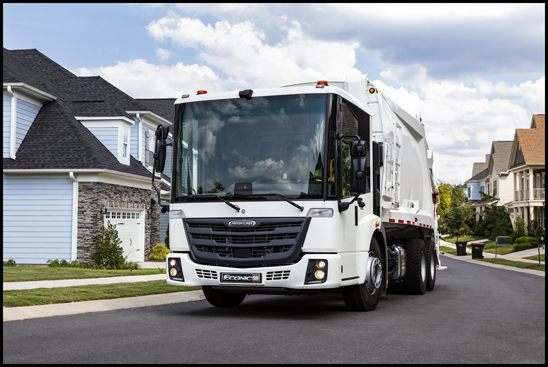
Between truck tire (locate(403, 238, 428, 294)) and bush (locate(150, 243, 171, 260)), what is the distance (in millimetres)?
14572

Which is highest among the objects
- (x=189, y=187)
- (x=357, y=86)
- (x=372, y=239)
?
(x=357, y=86)

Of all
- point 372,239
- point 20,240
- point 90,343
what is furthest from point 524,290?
point 20,240

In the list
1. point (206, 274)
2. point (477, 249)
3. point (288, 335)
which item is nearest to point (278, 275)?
point (206, 274)

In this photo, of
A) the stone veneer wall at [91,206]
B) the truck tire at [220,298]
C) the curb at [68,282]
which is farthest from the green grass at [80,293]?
the stone veneer wall at [91,206]

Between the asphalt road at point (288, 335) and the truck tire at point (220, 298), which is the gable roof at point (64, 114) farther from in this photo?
the asphalt road at point (288, 335)

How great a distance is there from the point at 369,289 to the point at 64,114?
16617mm

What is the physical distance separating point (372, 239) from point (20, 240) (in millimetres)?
15093

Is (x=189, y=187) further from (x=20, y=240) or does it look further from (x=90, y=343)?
(x=20, y=240)

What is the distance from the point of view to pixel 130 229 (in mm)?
24797

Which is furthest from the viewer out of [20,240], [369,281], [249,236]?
[20,240]

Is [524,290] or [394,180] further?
[524,290]

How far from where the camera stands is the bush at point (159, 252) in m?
26.6

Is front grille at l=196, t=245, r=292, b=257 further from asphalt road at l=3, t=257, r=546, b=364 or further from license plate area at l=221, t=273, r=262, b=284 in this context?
asphalt road at l=3, t=257, r=546, b=364

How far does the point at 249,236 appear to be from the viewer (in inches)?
355
